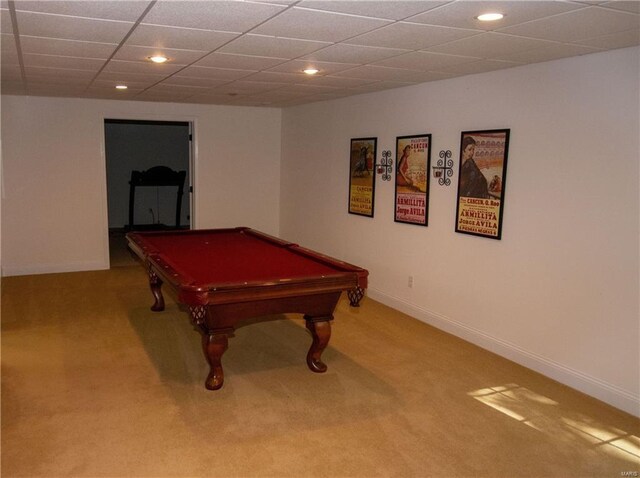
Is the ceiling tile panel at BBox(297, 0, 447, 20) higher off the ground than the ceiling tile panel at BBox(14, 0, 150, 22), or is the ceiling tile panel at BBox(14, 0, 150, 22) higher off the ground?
the ceiling tile panel at BBox(297, 0, 447, 20)

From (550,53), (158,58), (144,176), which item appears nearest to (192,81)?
(158,58)

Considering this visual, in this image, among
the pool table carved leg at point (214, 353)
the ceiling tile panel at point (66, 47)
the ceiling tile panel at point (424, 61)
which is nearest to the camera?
the ceiling tile panel at point (66, 47)

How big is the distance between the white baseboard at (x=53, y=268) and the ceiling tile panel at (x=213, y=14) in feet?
15.5

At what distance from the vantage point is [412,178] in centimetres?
495

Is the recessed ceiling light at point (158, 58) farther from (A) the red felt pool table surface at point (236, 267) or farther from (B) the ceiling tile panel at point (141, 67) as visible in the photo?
(A) the red felt pool table surface at point (236, 267)

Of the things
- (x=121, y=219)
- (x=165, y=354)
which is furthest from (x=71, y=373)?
(x=121, y=219)

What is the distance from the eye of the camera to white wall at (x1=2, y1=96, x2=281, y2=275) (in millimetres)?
6219

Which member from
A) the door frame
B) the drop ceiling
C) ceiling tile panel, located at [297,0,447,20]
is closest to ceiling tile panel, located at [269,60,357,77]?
the drop ceiling

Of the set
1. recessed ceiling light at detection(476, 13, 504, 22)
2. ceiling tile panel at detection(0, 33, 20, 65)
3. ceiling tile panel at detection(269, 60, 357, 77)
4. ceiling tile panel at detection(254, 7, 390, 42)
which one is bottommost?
ceiling tile panel at detection(0, 33, 20, 65)

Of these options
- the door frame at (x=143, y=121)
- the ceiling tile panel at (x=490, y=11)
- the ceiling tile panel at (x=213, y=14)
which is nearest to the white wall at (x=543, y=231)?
the ceiling tile panel at (x=490, y=11)

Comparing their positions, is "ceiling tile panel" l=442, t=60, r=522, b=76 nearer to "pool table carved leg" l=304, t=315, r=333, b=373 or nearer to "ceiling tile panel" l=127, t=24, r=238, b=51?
"ceiling tile panel" l=127, t=24, r=238, b=51

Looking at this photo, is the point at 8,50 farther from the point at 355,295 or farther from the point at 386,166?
the point at 386,166

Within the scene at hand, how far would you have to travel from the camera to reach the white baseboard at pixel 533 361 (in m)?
3.26

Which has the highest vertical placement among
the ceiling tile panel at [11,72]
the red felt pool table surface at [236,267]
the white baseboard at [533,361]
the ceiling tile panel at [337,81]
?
the ceiling tile panel at [337,81]
